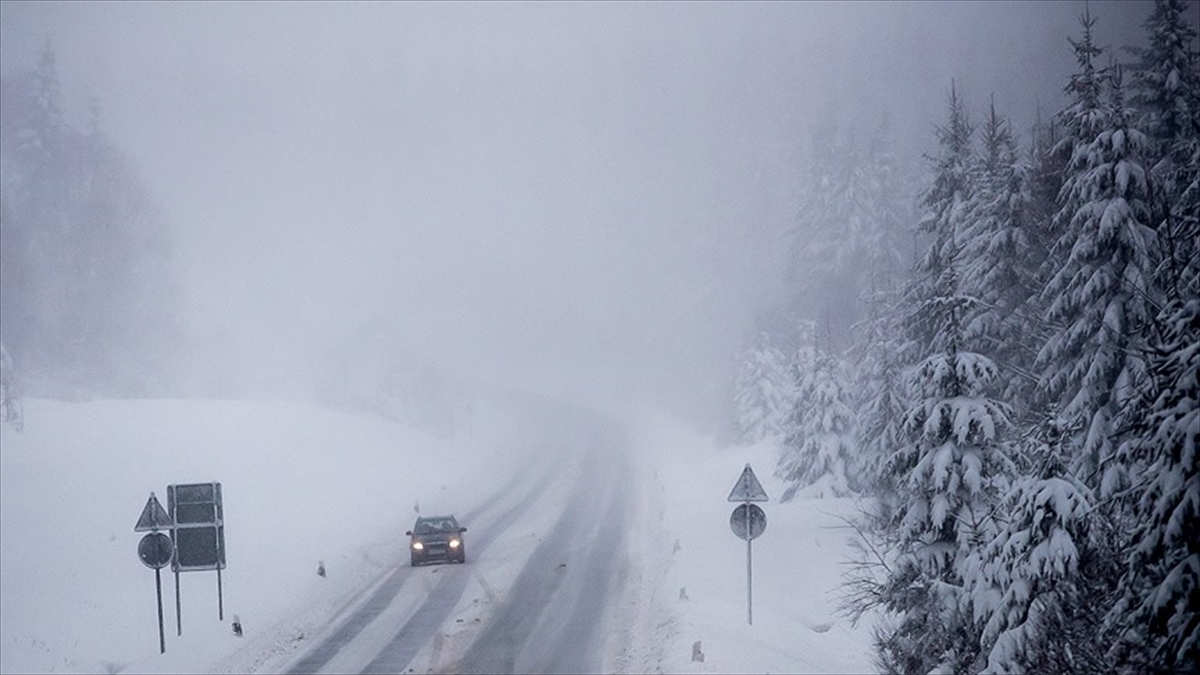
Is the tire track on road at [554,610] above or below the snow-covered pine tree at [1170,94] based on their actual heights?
below

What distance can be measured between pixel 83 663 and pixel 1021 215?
26032 mm

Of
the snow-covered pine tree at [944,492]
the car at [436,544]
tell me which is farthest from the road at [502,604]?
the snow-covered pine tree at [944,492]

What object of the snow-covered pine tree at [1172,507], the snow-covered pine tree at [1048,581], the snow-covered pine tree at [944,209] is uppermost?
the snow-covered pine tree at [944,209]

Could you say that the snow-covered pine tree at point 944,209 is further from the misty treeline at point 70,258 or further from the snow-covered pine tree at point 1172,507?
the misty treeline at point 70,258

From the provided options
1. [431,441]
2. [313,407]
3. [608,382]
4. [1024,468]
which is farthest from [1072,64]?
[1024,468]

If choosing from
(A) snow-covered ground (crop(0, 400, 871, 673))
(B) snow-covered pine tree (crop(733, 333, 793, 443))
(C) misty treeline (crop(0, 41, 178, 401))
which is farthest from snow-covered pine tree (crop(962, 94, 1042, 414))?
(C) misty treeline (crop(0, 41, 178, 401))

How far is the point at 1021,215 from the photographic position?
2159cm

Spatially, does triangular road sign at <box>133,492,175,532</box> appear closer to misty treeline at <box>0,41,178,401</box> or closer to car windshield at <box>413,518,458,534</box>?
car windshield at <box>413,518,458,534</box>

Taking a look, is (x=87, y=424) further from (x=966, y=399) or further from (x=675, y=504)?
(x=966, y=399)

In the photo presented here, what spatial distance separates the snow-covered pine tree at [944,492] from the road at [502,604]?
6766 mm

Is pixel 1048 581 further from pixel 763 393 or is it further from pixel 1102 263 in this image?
pixel 763 393

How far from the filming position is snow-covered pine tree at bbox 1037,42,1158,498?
49.9 ft

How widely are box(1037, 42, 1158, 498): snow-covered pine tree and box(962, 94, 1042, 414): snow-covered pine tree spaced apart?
3.96 meters

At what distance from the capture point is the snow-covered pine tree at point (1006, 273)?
20953mm
